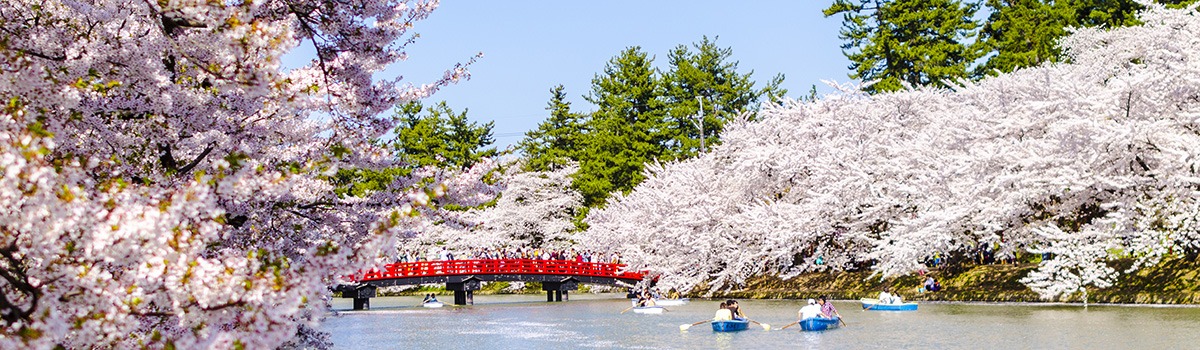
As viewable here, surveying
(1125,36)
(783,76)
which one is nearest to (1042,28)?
(1125,36)

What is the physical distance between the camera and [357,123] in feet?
44.8

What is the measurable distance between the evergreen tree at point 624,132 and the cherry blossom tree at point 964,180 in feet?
49.5

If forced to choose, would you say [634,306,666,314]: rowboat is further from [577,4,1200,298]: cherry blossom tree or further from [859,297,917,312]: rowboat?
[859,297,917,312]: rowboat

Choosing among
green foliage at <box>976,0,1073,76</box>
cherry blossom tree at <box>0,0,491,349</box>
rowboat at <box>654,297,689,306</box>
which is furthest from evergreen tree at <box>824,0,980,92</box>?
cherry blossom tree at <box>0,0,491,349</box>

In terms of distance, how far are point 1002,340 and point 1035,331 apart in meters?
1.90

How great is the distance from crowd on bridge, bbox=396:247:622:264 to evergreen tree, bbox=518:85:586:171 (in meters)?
7.60

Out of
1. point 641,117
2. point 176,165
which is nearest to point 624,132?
point 641,117

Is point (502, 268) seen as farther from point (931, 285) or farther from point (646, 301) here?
point (931, 285)

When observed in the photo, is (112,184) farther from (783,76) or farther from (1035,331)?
(783,76)

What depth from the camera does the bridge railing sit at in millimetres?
46688

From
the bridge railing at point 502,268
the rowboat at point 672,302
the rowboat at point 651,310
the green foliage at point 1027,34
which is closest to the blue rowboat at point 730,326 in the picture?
the rowboat at point 651,310

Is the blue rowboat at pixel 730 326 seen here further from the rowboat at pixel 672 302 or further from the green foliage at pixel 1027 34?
the green foliage at pixel 1027 34

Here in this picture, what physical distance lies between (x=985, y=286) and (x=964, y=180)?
16.7ft

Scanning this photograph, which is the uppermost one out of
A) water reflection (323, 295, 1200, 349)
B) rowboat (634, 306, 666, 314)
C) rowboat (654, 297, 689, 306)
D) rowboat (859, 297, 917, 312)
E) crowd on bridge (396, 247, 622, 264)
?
crowd on bridge (396, 247, 622, 264)
